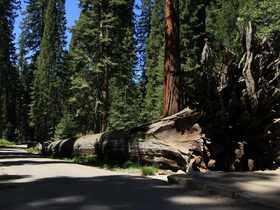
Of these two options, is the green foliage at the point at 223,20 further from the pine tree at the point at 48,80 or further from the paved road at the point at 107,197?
the paved road at the point at 107,197

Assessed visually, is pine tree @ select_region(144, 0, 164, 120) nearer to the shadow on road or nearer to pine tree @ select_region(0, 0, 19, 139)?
pine tree @ select_region(0, 0, 19, 139)

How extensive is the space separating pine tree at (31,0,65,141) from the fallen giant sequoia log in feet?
192

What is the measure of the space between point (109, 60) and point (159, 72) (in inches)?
644

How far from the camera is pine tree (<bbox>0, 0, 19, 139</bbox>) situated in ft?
A: 199

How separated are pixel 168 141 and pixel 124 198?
30.3 feet

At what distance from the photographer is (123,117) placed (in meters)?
55.3

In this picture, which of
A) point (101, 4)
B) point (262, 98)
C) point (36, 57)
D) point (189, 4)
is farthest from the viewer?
point (36, 57)

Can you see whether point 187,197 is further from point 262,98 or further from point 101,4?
point 101,4

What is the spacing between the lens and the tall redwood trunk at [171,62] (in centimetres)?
1880

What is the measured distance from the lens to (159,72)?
5828 cm

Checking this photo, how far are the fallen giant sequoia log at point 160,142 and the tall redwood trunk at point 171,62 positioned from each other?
2.72ft

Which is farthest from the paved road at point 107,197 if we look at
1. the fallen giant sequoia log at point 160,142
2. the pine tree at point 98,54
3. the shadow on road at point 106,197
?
the pine tree at point 98,54

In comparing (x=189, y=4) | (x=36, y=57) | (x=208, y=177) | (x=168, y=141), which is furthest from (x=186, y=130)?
(x=36, y=57)

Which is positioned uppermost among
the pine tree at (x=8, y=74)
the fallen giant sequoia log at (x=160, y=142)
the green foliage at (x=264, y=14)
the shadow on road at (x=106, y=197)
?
the pine tree at (x=8, y=74)
